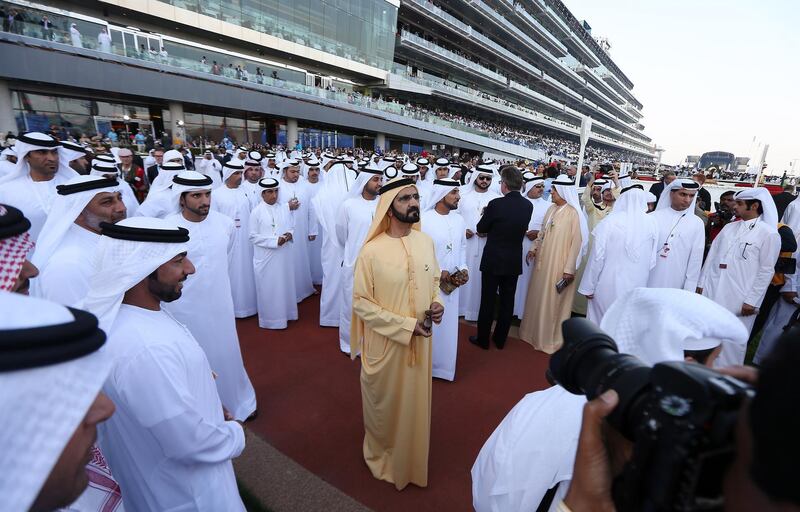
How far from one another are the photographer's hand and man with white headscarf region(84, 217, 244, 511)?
149cm

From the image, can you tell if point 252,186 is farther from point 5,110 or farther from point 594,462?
point 5,110

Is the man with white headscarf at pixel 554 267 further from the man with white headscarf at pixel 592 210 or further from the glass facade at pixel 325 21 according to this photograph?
the glass facade at pixel 325 21

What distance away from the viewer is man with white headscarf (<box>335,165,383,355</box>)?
464 cm

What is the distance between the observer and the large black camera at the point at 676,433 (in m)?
0.62

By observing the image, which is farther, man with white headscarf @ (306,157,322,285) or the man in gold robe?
man with white headscarf @ (306,157,322,285)

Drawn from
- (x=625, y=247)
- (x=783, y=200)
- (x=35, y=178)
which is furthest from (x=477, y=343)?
(x=783, y=200)

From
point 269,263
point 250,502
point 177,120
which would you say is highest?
point 177,120

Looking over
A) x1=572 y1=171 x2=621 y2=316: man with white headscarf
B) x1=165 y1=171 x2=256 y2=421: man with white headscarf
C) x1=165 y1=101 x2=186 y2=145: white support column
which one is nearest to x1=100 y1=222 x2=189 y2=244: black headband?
x1=165 y1=171 x2=256 y2=421: man with white headscarf

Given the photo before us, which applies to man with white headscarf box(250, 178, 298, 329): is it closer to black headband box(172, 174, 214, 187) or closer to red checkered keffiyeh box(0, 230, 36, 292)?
black headband box(172, 174, 214, 187)

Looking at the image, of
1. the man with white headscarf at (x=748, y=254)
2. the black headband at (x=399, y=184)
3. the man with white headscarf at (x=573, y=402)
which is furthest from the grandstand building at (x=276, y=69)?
the man with white headscarf at (x=748, y=254)

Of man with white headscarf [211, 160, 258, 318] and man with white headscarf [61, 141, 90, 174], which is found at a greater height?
man with white headscarf [61, 141, 90, 174]

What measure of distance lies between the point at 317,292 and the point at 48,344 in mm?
6039

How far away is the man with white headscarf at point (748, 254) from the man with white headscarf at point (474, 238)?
111 inches

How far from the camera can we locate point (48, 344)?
2.35ft
